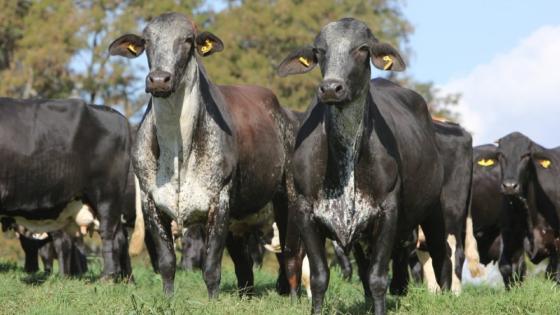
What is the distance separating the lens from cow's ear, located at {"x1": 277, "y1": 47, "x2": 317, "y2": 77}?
28.6ft

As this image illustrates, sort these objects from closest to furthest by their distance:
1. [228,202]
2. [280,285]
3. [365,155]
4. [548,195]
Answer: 1. [365,155]
2. [228,202]
3. [280,285]
4. [548,195]

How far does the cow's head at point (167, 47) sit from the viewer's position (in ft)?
30.5

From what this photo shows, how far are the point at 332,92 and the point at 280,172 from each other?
11.6 ft

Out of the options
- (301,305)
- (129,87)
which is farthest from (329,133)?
(129,87)

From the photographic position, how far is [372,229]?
8.51 m

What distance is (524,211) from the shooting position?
1506 centimetres

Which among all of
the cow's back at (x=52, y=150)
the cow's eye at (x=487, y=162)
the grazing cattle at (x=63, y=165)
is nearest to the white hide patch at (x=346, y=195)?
the grazing cattle at (x=63, y=165)

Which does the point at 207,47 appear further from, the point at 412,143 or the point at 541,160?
the point at 541,160

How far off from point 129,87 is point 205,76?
996 inches

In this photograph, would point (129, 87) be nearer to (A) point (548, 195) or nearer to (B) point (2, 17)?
(B) point (2, 17)

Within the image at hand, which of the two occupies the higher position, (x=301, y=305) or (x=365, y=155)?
(x=365, y=155)

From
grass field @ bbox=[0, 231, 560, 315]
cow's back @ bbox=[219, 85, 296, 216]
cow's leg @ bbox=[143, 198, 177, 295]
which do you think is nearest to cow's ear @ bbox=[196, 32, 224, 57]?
cow's back @ bbox=[219, 85, 296, 216]

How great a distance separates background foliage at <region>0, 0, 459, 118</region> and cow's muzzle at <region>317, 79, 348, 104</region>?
2715 centimetres

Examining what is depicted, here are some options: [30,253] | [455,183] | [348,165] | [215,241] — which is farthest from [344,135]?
[30,253]
